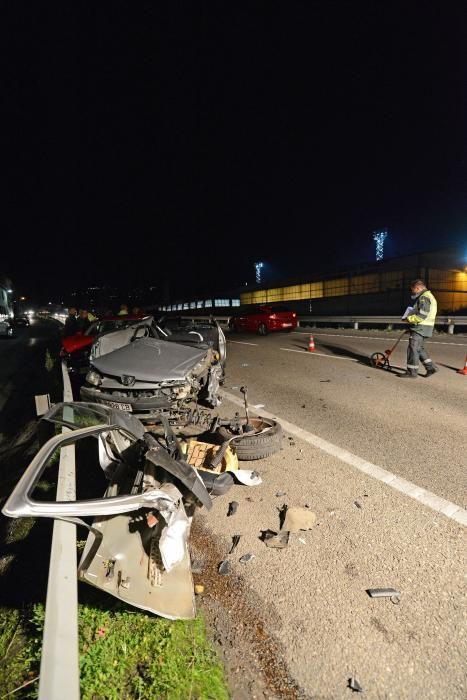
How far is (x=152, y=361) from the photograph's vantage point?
5078 millimetres

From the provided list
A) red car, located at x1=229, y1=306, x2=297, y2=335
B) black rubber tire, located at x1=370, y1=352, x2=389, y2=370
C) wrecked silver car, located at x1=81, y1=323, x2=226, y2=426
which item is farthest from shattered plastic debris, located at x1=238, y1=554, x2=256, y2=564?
red car, located at x1=229, y1=306, x2=297, y2=335

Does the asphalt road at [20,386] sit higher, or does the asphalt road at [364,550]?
the asphalt road at [364,550]

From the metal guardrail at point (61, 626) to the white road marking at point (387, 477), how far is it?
2.74 metres

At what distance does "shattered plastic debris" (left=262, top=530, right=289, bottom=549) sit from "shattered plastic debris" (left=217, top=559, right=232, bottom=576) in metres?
0.34

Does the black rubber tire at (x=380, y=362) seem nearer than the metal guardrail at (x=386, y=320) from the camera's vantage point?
Yes

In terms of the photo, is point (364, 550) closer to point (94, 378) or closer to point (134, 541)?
point (134, 541)

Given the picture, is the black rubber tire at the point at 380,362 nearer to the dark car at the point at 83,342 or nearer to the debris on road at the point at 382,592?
the dark car at the point at 83,342

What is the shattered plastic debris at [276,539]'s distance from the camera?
266cm

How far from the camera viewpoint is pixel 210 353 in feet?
18.9

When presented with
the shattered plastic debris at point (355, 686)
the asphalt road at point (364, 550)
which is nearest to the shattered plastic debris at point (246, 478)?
the asphalt road at point (364, 550)

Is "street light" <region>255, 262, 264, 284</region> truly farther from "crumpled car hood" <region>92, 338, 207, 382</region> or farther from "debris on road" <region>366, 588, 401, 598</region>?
"debris on road" <region>366, 588, 401, 598</region>

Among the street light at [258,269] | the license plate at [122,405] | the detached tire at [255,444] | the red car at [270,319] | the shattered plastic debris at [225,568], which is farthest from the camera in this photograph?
the street light at [258,269]

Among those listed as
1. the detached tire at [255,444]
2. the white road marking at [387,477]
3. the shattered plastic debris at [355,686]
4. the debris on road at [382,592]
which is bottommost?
the shattered plastic debris at [355,686]

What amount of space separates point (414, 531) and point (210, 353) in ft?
12.4
